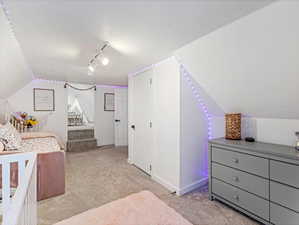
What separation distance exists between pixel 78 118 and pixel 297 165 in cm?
668

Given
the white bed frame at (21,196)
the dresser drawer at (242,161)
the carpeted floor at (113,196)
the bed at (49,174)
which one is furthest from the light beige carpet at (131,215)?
the bed at (49,174)

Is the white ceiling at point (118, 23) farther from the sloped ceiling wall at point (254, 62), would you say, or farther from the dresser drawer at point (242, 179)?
the dresser drawer at point (242, 179)

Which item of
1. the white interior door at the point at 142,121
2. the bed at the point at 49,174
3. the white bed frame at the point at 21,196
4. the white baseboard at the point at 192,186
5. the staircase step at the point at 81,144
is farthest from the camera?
the staircase step at the point at 81,144

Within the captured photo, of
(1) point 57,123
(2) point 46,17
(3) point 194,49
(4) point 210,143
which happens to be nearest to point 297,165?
(4) point 210,143

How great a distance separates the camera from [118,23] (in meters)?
1.44

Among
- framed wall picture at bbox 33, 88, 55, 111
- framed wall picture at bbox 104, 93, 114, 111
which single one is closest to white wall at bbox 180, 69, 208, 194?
framed wall picture at bbox 104, 93, 114, 111

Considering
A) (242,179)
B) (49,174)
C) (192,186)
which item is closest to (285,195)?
(242,179)

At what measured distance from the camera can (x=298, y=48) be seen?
125 centimetres

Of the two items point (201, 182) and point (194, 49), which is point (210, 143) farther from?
point (194, 49)

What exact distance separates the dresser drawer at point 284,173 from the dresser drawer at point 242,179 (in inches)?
4.9

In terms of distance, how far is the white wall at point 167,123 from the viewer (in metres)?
2.32

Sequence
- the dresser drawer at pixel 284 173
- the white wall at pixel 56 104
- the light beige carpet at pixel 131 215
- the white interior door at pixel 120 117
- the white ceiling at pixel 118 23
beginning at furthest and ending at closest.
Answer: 1. the white interior door at pixel 120 117
2. the white wall at pixel 56 104
3. the dresser drawer at pixel 284 173
4. the white ceiling at pixel 118 23
5. the light beige carpet at pixel 131 215

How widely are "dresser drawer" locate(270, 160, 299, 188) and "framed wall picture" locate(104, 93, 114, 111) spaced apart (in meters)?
4.72

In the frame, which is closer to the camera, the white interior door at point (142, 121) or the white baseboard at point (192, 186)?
the white baseboard at point (192, 186)
